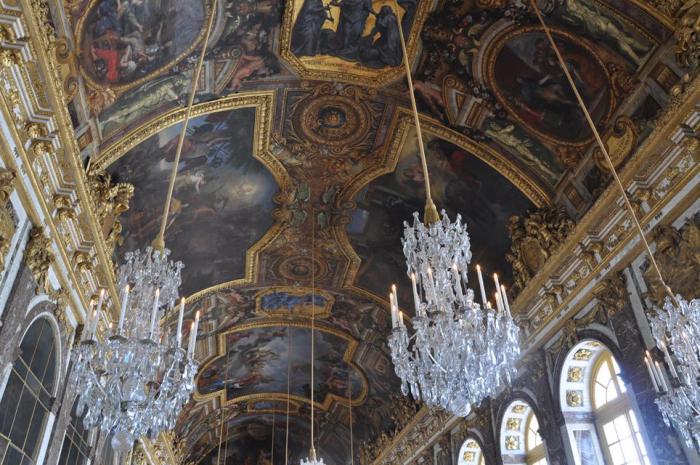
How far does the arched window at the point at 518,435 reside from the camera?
35.6 feet

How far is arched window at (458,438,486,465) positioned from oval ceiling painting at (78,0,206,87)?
10177mm

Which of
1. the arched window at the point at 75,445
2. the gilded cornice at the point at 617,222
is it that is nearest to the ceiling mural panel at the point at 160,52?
the arched window at the point at 75,445

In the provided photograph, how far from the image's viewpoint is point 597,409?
8.88m

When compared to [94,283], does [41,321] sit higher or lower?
lower

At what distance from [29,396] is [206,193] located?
570 cm

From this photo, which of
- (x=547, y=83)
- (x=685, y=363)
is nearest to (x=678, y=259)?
(x=685, y=363)

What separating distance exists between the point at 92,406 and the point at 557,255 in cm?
726

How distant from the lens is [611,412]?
8.55 metres

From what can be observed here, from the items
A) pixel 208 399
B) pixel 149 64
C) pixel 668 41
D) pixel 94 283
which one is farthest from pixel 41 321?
pixel 208 399

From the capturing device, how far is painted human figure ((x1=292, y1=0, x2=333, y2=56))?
9000mm

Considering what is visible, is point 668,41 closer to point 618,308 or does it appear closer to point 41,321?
point 618,308

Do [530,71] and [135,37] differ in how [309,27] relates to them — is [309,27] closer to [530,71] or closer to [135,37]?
[135,37]

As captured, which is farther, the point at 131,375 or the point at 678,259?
the point at 678,259

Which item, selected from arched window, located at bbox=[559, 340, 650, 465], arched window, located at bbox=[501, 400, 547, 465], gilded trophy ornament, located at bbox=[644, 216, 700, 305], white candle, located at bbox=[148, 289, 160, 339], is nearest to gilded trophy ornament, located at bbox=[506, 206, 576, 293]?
arched window, located at bbox=[559, 340, 650, 465]
